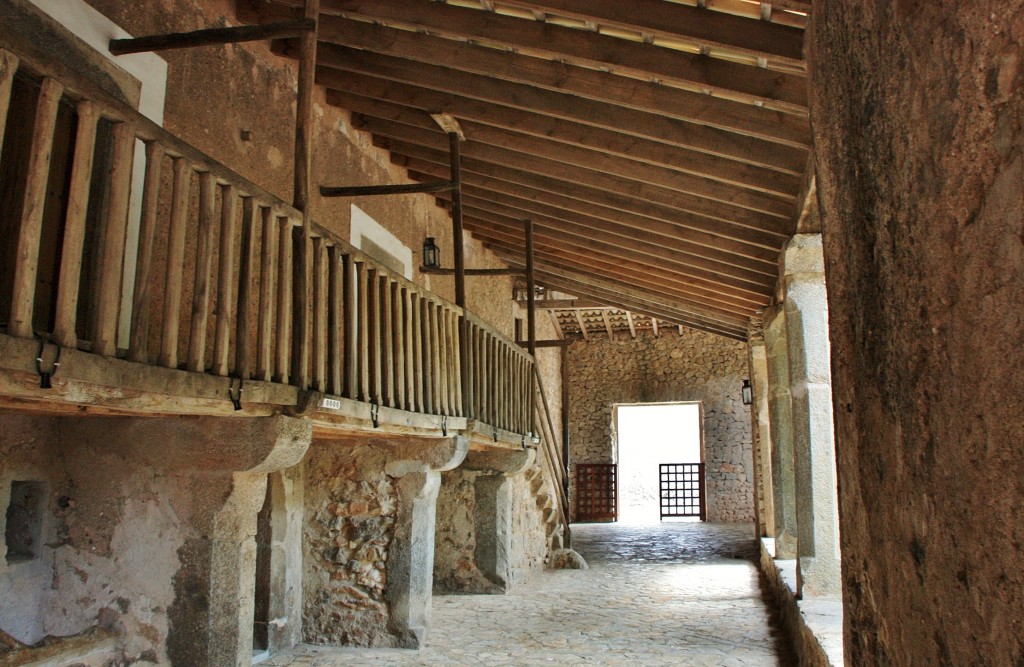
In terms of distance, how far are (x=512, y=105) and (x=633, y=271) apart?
15.4 feet

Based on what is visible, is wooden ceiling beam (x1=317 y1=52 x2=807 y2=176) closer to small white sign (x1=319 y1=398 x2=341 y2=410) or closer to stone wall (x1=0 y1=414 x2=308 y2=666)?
small white sign (x1=319 y1=398 x2=341 y2=410)

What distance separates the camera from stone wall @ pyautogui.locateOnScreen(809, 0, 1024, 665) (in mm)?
843

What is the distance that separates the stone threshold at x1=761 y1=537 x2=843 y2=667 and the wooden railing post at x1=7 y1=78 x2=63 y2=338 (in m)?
3.96

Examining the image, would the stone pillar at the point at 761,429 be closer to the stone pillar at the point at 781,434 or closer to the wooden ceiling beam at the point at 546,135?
the stone pillar at the point at 781,434

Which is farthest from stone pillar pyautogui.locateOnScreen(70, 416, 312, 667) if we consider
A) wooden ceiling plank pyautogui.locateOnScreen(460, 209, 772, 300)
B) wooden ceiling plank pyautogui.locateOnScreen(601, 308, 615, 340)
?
wooden ceiling plank pyautogui.locateOnScreen(601, 308, 615, 340)

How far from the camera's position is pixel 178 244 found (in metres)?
2.94

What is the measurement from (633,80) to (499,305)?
652 cm

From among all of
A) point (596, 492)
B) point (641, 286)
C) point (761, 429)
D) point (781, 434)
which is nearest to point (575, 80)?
point (781, 434)

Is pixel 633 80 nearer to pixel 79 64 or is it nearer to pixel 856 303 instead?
pixel 79 64

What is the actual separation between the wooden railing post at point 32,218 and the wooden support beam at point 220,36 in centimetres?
146

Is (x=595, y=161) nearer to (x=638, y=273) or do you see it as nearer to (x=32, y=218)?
(x=638, y=273)

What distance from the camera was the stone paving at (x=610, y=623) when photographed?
6.20m

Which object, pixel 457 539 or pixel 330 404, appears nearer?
pixel 330 404

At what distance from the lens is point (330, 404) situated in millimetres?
3889
